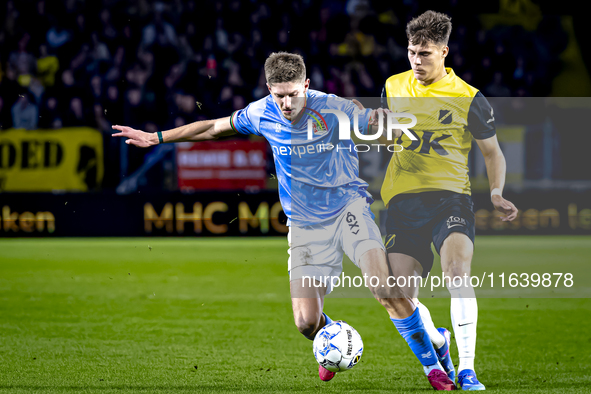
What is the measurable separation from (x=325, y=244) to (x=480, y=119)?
47.8 inches

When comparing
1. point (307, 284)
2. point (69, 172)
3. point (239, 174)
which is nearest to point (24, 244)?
point (69, 172)

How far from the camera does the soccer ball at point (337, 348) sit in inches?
172

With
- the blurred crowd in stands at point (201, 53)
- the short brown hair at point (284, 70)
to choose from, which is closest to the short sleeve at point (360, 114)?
the short brown hair at point (284, 70)

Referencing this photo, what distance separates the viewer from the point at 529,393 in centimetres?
418

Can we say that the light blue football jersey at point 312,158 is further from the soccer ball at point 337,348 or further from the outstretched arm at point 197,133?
the soccer ball at point 337,348

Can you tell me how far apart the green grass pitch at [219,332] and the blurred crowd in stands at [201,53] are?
4341mm

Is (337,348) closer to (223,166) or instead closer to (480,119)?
(480,119)

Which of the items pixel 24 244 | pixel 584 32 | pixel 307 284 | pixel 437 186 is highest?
pixel 584 32

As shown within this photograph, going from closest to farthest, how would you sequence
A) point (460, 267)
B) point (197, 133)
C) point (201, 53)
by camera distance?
point (460, 267) → point (197, 133) → point (201, 53)

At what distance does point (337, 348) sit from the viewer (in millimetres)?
4359

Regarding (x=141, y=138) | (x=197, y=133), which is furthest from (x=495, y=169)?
(x=141, y=138)

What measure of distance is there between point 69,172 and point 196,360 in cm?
882

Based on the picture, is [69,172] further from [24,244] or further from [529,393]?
[529,393]

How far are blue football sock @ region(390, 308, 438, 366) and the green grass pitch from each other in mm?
173
